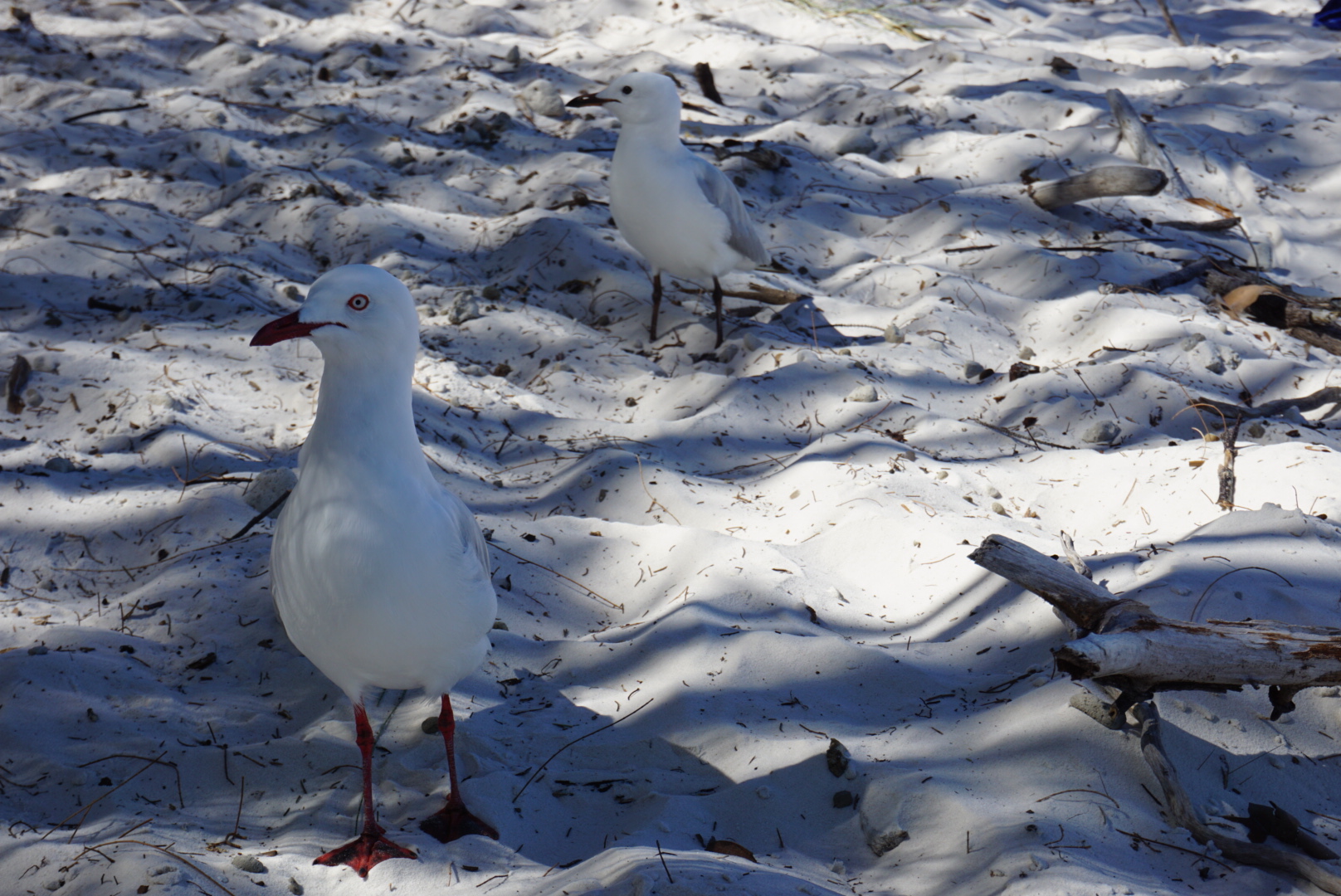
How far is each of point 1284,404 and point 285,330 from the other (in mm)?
4010

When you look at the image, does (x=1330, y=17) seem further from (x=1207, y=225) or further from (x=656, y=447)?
(x=656, y=447)

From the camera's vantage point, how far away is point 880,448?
13.9 feet

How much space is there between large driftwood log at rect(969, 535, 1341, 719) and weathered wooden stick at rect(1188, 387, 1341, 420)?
207 centimetres

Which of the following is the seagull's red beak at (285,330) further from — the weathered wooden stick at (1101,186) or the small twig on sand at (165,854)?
the weathered wooden stick at (1101,186)

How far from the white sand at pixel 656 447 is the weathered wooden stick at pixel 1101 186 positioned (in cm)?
14

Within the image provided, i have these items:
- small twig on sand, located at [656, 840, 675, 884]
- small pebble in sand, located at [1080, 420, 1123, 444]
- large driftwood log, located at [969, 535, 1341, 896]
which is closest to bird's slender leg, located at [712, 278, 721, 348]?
small pebble in sand, located at [1080, 420, 1123, 444]

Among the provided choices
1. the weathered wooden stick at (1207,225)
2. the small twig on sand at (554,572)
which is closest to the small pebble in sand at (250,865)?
the small twig on sand at (554,572)

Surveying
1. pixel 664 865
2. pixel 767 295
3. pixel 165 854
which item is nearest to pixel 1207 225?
pixel 767 295

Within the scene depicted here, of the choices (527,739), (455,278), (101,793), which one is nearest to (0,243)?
(455,278)

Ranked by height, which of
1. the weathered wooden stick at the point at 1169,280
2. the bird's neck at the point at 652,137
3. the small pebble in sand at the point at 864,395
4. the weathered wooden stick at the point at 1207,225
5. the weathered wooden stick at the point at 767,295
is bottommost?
the small pebble in sand at the point at 864,395

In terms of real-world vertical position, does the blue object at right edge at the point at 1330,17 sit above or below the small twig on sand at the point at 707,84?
above

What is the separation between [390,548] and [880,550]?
1966 millimetres

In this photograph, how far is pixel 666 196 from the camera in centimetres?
508

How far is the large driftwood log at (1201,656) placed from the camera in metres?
2.38
